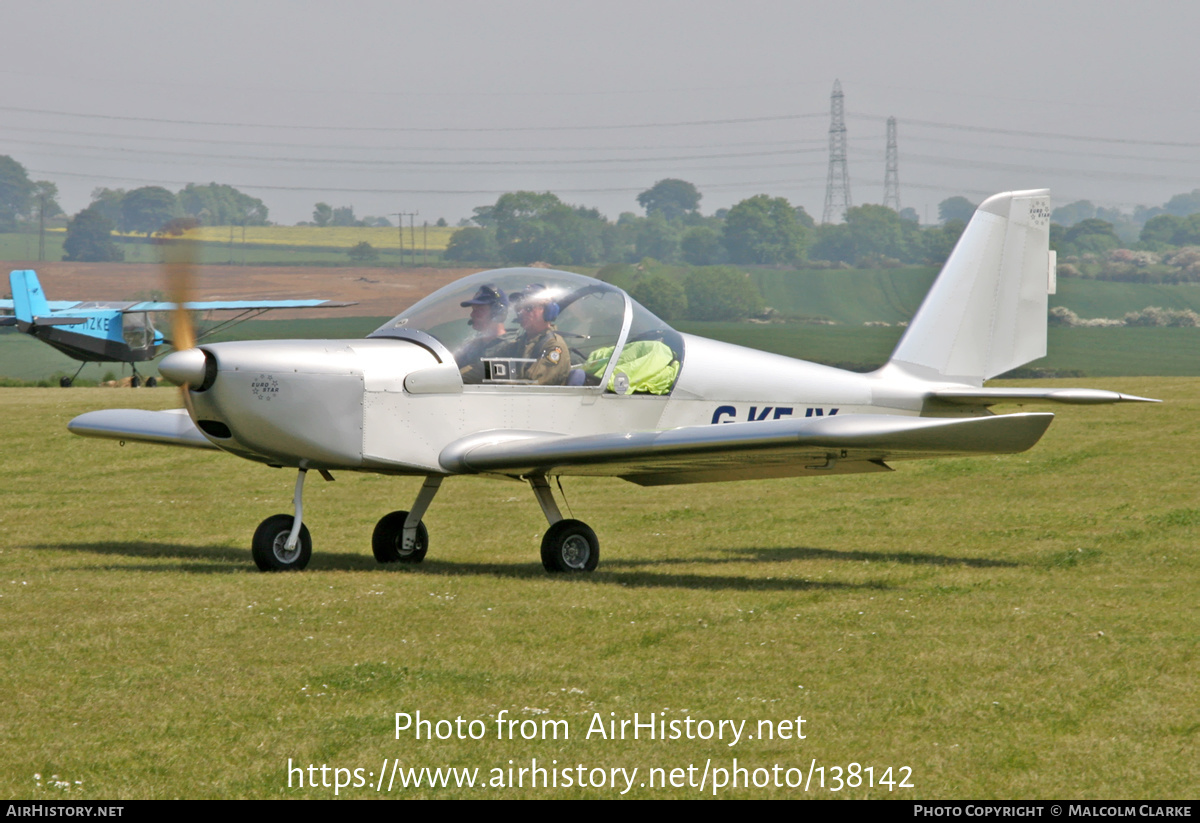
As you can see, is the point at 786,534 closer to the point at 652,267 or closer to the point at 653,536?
the point at 653,536

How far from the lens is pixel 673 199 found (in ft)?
650

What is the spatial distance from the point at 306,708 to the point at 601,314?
18.5ft

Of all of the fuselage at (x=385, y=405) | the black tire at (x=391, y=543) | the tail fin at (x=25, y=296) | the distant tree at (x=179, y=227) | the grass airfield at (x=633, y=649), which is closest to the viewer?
the grass airfield at (x=633, y=649)

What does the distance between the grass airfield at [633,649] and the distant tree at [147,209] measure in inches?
5095

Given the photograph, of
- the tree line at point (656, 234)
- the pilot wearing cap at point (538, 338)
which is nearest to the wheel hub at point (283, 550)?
the pilot wearing cap at point (538, 338)

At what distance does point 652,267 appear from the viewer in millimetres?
114250

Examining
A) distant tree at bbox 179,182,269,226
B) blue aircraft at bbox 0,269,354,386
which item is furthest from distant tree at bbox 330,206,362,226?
blue aircraft at bbox 0,269,354,386

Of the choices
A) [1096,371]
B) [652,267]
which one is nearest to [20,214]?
[652,267]

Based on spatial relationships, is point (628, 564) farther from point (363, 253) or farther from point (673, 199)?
point (673, 199)

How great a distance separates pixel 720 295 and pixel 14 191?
131 m

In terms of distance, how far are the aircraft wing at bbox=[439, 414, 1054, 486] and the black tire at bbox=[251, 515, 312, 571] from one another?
137 cm

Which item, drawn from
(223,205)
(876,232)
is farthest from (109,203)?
(876,232)

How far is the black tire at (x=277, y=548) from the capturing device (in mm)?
10367

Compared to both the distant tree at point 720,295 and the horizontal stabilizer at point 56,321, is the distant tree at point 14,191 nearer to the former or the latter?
the distant tree at point 720,295
